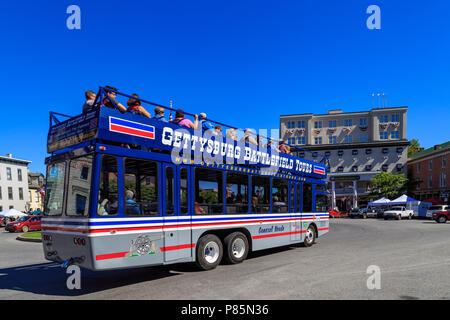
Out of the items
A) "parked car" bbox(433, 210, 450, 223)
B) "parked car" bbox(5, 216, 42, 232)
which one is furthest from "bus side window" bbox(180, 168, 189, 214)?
"parked car" bbox(433, 210, 450, 223)

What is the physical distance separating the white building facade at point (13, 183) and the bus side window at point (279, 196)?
48408mm

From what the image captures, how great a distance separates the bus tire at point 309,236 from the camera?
1179 centimetres

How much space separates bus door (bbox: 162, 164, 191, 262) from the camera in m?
6.71

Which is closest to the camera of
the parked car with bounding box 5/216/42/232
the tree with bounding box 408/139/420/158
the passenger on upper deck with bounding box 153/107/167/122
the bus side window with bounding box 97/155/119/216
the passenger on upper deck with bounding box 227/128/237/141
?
the bus side window with bounding box 97/155/119/216

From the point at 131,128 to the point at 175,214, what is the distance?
6.92 ft

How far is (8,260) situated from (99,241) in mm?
7093

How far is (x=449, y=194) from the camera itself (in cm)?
4344

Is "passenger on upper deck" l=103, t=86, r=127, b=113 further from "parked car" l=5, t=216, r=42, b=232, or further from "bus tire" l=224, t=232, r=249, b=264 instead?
"parked car" l=5, t=216, r=42, b=232

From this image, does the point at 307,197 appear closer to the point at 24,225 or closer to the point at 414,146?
the point at 24,225

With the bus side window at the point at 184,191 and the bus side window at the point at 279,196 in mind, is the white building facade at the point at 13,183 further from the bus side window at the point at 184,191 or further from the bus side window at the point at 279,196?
the bus side window at the point at 184,191

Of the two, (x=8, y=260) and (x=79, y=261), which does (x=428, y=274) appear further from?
(x=8, y=260)

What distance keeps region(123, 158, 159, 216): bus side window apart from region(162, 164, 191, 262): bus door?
0.22 metres

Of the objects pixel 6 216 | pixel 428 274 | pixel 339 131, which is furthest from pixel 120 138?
pixel 339 131

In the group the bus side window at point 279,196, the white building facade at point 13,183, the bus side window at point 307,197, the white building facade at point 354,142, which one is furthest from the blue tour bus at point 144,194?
the white building facade at point 354,142
